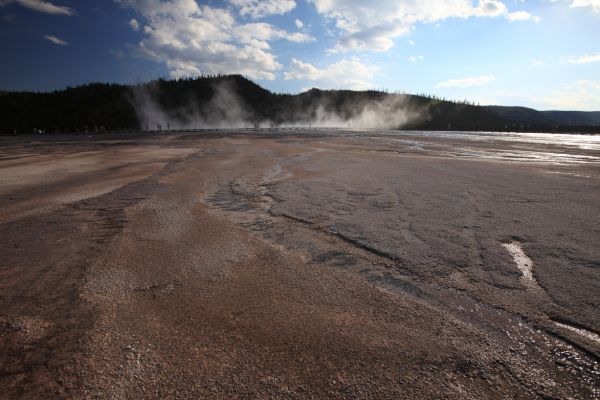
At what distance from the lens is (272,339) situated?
76.9 inches

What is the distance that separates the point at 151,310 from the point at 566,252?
379 cm

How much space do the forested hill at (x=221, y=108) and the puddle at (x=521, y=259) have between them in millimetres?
69172

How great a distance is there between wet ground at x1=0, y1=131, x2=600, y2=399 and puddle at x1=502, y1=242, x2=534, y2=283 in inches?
0.9

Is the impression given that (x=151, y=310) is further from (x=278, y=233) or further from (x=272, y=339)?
(x=278, y=233)

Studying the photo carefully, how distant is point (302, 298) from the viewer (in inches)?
95.3

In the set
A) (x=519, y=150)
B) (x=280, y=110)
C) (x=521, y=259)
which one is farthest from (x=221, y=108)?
(x=521, y=259)

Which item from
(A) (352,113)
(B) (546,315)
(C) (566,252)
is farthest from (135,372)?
(A) (352,113)

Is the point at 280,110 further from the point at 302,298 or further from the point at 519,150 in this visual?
the point at 302,298

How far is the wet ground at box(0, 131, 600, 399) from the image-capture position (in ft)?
5.40

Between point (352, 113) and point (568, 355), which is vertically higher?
point (352, 113)

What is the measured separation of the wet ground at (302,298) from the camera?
1.64 meters

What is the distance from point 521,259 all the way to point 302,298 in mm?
2164

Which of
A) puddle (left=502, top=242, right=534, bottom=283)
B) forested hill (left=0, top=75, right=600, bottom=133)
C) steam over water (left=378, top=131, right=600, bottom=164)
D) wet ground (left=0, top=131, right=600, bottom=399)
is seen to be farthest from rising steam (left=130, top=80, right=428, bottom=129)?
puddle (left=502, top=242, right=534, bottom=283)

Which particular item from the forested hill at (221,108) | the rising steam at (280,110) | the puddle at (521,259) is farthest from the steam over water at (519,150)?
the rising steam at (280,110)
